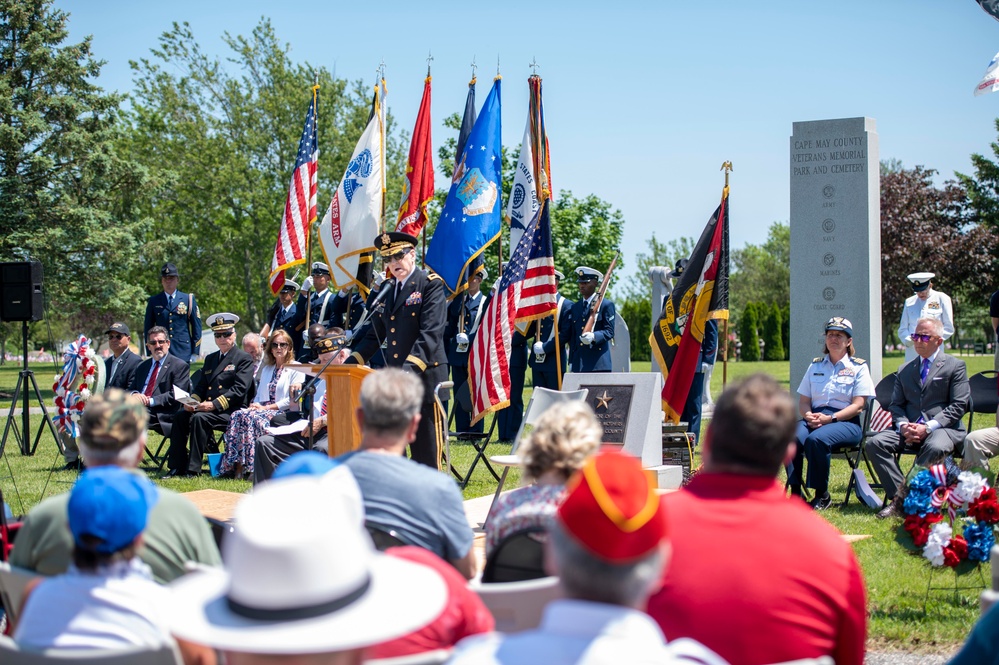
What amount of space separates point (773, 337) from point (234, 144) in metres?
24.0

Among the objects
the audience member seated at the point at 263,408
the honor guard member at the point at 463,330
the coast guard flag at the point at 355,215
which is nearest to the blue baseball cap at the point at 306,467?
the audience member seated at the point at 263,408

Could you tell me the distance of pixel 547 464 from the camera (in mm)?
3270

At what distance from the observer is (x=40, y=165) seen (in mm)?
24125

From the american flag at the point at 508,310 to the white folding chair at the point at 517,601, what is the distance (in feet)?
18.2

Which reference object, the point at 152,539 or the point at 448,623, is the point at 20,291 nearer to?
the point at 152,539

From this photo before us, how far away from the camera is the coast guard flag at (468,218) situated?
10141 mm

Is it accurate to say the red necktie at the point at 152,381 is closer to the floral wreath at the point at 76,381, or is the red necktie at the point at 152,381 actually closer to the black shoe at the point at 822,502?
the floral wreath at the point at 76,381

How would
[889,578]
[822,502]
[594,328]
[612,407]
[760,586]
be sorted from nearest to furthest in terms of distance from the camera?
[760,586] → [889,578] → [822,502] → [612,407] → [594,328]

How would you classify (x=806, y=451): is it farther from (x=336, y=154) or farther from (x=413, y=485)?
(x=336, y=154)

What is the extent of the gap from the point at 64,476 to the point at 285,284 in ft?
13.6

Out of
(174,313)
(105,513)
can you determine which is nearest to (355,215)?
(174,313)

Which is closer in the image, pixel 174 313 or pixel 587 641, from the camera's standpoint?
pixel 587 641

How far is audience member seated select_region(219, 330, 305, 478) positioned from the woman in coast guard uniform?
184 inches

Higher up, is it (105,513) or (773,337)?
(105,513)
